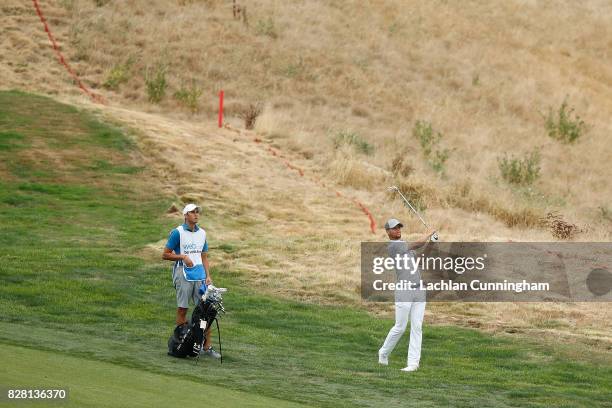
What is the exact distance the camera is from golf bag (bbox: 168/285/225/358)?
13.5 m

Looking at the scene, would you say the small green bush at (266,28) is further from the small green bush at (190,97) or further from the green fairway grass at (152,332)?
the green fairway grass at (152,332)

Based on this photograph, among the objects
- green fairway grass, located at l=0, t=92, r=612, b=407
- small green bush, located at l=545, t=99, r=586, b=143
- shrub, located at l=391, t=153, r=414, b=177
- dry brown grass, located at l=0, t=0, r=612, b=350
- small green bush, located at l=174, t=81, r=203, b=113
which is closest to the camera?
green fairway grass, located at l=0, t=92, r=612, b=407

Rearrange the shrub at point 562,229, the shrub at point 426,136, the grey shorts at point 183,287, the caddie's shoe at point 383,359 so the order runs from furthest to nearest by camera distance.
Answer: the shrub at point 426,136, the shrub at point 562,229, the caddie's shoe at point 383,359, the grey shorts at point 183,287

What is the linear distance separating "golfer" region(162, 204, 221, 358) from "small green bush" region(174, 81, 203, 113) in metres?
22.5

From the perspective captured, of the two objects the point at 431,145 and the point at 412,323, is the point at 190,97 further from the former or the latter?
the point at 412,323

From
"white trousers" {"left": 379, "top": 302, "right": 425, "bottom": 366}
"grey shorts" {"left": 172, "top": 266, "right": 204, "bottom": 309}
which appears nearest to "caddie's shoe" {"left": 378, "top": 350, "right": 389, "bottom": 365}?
"white trousers" {"left": 379, "top": 302, "right": 425, "bottom": 366}

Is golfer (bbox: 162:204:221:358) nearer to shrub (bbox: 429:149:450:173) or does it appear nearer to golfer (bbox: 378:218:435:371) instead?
golfer (bbox: 378:218:435:371)

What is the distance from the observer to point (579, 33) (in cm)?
5541

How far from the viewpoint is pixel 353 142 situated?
115ft

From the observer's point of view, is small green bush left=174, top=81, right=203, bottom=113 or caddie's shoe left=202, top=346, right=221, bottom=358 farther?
small green bush left=174, top=81, right=203, bottom=113

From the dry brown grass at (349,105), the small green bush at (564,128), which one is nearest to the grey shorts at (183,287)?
the dry brown grass at (349,105)

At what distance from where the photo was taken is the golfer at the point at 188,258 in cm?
1376

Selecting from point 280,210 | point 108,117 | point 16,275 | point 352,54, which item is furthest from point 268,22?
point 16,275

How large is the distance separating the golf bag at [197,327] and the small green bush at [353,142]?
20.9 metres
